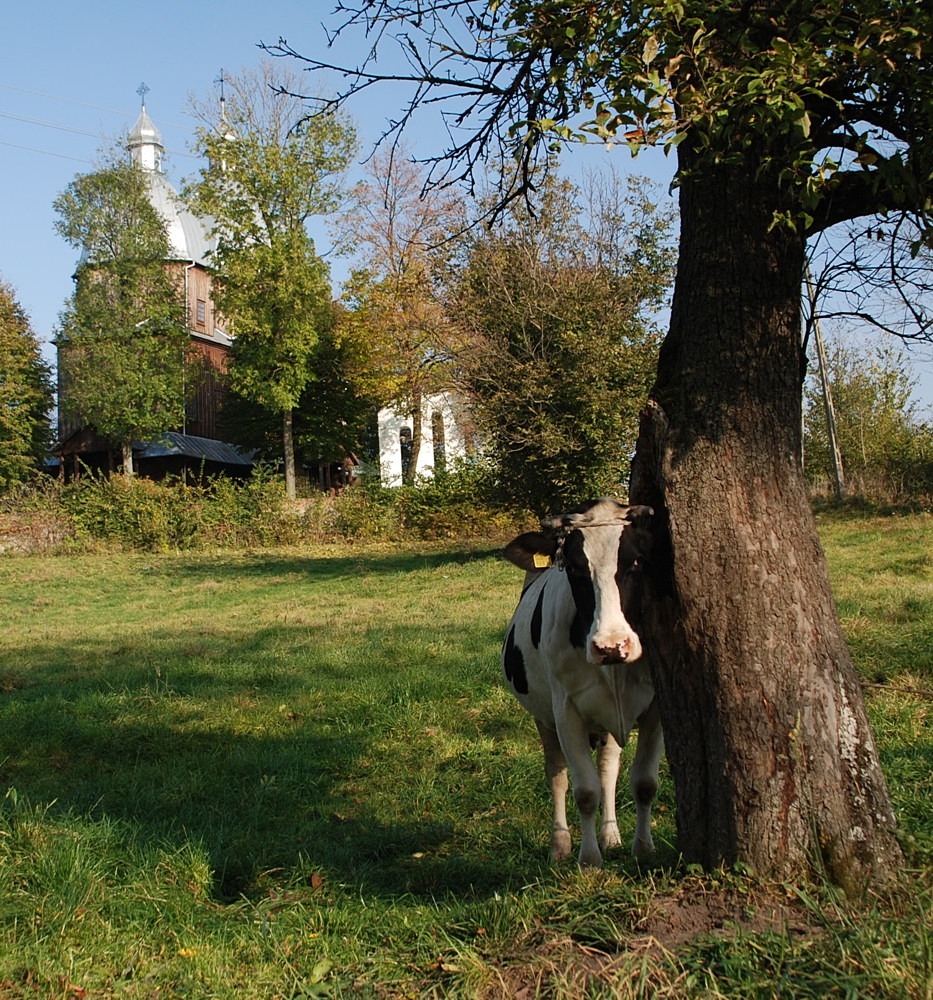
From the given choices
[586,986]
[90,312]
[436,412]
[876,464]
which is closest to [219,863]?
[586,986]

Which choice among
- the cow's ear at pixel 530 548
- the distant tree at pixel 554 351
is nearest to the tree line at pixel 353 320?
the distant tree at pixel 554 351

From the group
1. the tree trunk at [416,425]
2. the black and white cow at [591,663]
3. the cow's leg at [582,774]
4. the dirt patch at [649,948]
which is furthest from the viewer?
the tree trunk at [416,425]

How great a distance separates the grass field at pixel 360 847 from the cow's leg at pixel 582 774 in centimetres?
41

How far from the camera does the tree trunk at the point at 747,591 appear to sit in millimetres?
4160

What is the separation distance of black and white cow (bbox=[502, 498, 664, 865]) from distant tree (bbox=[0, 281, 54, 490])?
44.0 metres

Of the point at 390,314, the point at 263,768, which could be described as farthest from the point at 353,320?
the point at 263,768

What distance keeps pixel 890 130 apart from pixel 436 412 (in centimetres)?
3825

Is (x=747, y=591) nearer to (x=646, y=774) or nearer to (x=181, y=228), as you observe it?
(x=646, y=774)

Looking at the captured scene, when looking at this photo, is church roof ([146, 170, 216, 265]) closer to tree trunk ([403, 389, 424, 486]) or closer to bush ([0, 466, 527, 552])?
tree trunk ([403, 389, 424, 486])

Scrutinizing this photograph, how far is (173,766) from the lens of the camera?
26.2ft

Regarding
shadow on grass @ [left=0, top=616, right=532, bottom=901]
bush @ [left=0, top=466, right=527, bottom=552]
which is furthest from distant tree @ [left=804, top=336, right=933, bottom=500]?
shadow on grass @ [left=0, top=616, right=532, bottom=901]

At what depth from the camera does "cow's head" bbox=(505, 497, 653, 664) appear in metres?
4.75

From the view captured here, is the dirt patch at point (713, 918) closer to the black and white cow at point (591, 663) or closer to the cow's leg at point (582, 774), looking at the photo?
the black and white cow at point (591, 663)

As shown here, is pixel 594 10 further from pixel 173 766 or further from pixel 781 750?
pixel 173 766
